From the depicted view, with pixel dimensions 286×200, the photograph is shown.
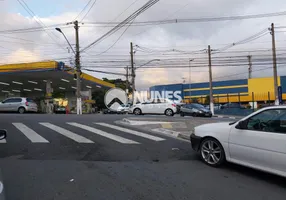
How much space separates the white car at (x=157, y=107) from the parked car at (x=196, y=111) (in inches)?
98.4

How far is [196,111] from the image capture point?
2608 centimetres

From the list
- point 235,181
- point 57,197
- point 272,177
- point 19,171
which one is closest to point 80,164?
point 19,171

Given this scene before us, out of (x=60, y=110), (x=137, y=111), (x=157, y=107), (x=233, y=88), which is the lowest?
(x=137, y=111)

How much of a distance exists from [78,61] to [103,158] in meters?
24.7

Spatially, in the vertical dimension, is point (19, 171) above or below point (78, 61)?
below

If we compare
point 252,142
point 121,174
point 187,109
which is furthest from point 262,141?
point 187,109

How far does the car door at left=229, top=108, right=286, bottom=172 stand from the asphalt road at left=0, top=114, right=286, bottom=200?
15.1 inches

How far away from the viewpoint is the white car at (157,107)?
24.9 m

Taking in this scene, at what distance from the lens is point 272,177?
545cm

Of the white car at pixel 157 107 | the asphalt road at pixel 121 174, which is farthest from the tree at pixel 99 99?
the asphalt road at pixel 121 174

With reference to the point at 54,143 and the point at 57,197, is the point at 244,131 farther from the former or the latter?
the point at 54,143

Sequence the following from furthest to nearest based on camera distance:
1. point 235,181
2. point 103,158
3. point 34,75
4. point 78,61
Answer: point 34,75
point 78,61
point 103,158
point 235,181

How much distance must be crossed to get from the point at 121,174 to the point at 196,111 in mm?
21276

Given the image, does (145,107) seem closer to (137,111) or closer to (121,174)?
(137,111)
